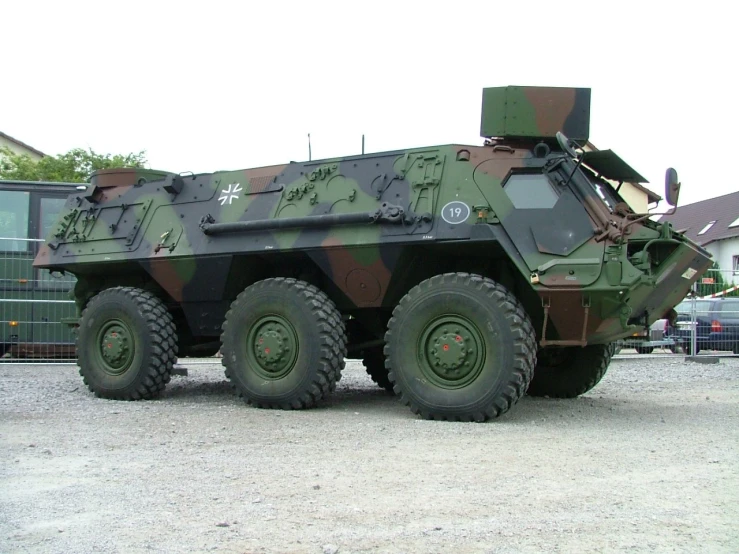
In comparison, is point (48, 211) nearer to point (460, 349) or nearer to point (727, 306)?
point (460, 349)

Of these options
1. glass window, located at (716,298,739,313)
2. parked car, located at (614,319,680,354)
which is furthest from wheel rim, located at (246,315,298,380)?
glass window, located at (716,298,739,313)

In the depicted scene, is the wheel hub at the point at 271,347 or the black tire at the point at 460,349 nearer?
the black tire at the point at 460,349

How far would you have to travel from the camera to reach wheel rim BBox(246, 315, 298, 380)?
8.22m

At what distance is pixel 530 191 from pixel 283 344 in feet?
8.44

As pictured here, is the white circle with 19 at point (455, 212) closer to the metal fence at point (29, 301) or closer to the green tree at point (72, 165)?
the metal fence at point (29, 301)

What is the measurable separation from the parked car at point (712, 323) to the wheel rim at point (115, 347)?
35.2ft

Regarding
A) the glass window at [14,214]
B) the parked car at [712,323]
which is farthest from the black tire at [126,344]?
the parked car at [712,323]

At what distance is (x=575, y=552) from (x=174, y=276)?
6.42 metres

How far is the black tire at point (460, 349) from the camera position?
7.04 metres

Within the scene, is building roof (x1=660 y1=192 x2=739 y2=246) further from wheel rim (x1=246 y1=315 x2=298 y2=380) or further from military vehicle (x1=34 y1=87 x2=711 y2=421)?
wheel rim (x1=246 y1=315 x2=298 y2=380)

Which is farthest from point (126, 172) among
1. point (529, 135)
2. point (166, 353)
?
point (529, 135)

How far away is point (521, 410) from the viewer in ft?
27.1

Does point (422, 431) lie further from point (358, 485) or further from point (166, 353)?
point (166, 353)

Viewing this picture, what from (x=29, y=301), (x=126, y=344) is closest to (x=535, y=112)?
(x=126, y=344)
